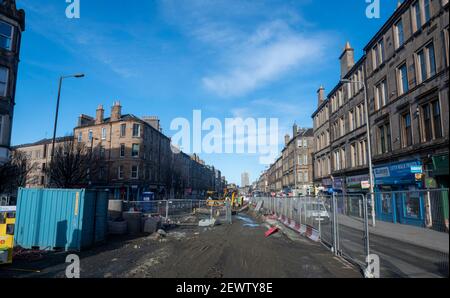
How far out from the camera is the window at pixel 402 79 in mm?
22009

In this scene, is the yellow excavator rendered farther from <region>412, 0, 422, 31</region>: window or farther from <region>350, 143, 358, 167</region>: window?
<region>412, 0, 422, 31</region>: window

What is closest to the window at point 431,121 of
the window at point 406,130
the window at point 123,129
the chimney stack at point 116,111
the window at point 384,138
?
the window at point 406,130

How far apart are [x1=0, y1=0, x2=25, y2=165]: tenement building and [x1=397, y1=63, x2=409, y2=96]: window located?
2750cm

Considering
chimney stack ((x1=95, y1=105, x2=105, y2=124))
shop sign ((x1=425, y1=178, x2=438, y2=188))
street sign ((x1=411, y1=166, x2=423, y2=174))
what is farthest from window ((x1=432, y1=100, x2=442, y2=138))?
chimney stack ((x1=95, y1=105, x2=105, y2=124))

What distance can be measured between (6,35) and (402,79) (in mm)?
28136

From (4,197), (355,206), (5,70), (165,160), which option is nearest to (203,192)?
(165,160)

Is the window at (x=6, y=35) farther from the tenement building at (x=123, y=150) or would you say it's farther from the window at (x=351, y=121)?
the window at (x=351, y=121)

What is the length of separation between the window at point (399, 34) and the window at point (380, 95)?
3.29 metres

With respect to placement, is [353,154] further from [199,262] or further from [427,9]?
[199,262]

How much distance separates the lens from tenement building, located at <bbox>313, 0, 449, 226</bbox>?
1809 cm

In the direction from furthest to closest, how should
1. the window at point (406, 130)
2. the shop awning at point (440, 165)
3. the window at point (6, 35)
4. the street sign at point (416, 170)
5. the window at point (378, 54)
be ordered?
1. the window at point (378, 54)
2. the window at point (406, 130)
3. the window at point (6, 35)
4. the street sign at point (416, 170)
5. the shop awning at point (440, 165)

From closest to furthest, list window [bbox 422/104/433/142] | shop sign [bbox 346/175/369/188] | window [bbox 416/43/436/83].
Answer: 1. window [bbox 416/43/436/83]
2. window [bbox 422/104/433/142]
3. shop sign [bbox 346/175/369/188]

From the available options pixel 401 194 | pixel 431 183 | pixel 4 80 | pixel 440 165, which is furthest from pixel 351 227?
pixel 4 80

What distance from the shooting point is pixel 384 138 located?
25.2m
